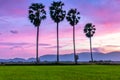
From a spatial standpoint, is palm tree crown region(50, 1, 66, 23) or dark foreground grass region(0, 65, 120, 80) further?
palm tree crown region(50, 1, 66, 23)

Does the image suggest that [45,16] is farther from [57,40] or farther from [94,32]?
[94,32]

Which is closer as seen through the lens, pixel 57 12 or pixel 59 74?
pixel 59 74

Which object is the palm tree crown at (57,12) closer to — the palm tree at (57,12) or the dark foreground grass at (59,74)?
the palm tree at (57,12)

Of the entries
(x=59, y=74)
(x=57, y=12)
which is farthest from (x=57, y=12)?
(x=59, y=74)

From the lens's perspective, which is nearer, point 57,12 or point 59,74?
point 59,74

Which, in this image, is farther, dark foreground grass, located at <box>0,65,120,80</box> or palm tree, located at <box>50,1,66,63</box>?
palm tree, located at <box>50,1,66,63</box>

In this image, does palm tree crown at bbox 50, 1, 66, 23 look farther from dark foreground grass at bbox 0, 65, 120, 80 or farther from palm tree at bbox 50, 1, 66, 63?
dark foreground grass at bbox 0, 65, 120, 80

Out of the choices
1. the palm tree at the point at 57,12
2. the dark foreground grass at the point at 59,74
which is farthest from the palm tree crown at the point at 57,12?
the dark foreground grass at the point at 59,74

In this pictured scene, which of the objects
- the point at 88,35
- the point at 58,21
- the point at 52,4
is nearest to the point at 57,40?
the point at 58,21

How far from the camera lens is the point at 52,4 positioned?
140 meters

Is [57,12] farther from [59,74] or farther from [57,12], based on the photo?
[59,74]

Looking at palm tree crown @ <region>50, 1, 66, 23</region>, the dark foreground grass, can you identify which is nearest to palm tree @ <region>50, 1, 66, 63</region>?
palm tree crown @ <region>50, 1, 66, 23</region>

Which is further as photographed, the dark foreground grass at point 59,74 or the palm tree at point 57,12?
the palm tree at point 57,12

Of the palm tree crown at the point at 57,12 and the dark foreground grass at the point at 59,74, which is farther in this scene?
the palm tree crown at the point at 57,12
